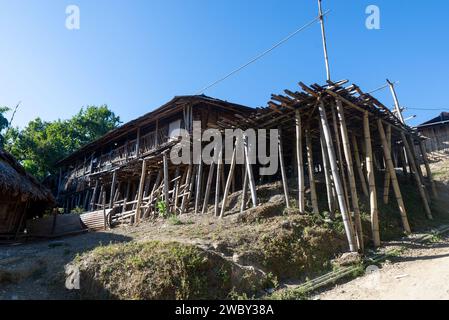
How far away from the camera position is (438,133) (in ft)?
71.4

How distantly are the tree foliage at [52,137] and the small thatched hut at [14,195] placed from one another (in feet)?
46.9

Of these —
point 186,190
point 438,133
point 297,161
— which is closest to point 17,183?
point 186,190

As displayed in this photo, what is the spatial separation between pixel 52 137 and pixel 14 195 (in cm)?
A: 1992

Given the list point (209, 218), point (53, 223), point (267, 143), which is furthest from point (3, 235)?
point (267, 143)

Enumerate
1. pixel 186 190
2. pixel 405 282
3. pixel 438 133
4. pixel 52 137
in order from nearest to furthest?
1. pixel 405 282
2. pixel 186 190
3. pixel 438 133
4. pixel 52 137

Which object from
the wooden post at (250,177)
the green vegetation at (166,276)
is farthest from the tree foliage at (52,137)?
the green vegetation at (166,276)

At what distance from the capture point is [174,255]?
19.4 ft

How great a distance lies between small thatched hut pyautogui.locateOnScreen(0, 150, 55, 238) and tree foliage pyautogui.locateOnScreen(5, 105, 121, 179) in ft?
46.9

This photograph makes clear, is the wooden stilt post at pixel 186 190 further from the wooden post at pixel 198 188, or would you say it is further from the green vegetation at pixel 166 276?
the green vegetation at pixel 166 276

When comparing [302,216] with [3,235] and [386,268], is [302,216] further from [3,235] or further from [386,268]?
[3,235]

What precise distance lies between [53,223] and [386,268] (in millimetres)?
12519

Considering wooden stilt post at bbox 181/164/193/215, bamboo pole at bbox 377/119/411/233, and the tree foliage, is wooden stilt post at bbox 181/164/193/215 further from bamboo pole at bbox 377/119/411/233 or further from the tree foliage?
the tree foliage

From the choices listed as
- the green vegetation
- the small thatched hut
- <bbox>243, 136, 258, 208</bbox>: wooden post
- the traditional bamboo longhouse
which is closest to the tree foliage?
the traditional bamboo longhouse

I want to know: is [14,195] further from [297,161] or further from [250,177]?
[297,161]
